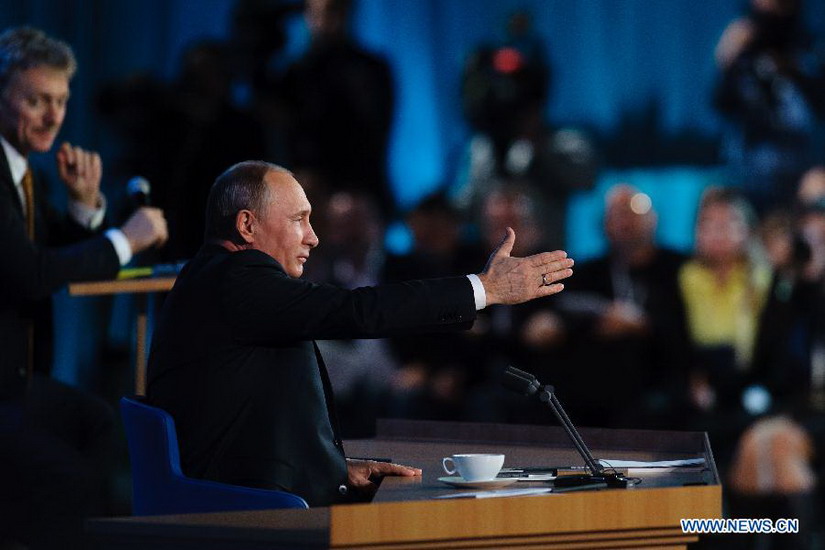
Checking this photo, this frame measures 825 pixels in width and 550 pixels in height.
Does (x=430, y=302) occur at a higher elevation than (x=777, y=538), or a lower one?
higher

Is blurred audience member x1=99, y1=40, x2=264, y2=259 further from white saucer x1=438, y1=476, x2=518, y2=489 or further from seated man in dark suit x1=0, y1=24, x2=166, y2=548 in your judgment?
white saucer x1=438, y1=476, x2=518, y2=489

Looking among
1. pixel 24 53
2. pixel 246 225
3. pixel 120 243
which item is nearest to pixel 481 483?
pixel 246 225

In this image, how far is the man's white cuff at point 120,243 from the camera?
3.50 metres

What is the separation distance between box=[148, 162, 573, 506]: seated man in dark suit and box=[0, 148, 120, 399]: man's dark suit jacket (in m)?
0.97

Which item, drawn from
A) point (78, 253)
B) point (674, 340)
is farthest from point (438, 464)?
point (674, 340)

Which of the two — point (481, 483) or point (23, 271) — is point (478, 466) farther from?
point (23, 271)

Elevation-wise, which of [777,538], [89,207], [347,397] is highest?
[89,207]

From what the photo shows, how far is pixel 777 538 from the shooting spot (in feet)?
16.0

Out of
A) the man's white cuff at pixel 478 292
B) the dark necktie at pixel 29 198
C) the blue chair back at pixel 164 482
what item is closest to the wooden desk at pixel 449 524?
the blue chair back at pixel 164 482

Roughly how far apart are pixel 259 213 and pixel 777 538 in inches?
119

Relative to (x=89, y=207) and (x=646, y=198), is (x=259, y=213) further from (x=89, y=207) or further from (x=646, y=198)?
(x=646, y=198)

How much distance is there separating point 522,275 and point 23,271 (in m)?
1.58

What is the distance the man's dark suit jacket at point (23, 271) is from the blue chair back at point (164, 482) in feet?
3.20

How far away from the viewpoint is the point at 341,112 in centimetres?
581
